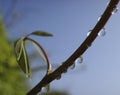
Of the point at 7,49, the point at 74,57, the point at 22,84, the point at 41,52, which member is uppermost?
the point at 74,57

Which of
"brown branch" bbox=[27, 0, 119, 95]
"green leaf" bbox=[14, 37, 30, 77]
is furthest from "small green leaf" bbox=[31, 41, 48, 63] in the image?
"brown branch" bbox=[27, 0, 119, 95]

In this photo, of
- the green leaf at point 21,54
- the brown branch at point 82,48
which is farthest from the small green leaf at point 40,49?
the brown branch at point 82,48

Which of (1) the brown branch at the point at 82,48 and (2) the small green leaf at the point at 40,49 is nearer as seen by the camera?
(1) the brown branch at the point at 82,48

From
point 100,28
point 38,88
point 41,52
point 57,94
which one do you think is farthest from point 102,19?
point 57,94

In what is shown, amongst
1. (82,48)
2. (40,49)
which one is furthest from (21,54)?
(82,48)

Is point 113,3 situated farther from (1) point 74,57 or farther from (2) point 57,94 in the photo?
(2) point 57,94

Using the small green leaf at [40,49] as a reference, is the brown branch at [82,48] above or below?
above

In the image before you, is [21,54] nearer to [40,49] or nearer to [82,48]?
[40,49]

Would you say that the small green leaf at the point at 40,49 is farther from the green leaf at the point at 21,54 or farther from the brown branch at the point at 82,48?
the brown branch at the point at 82,48
